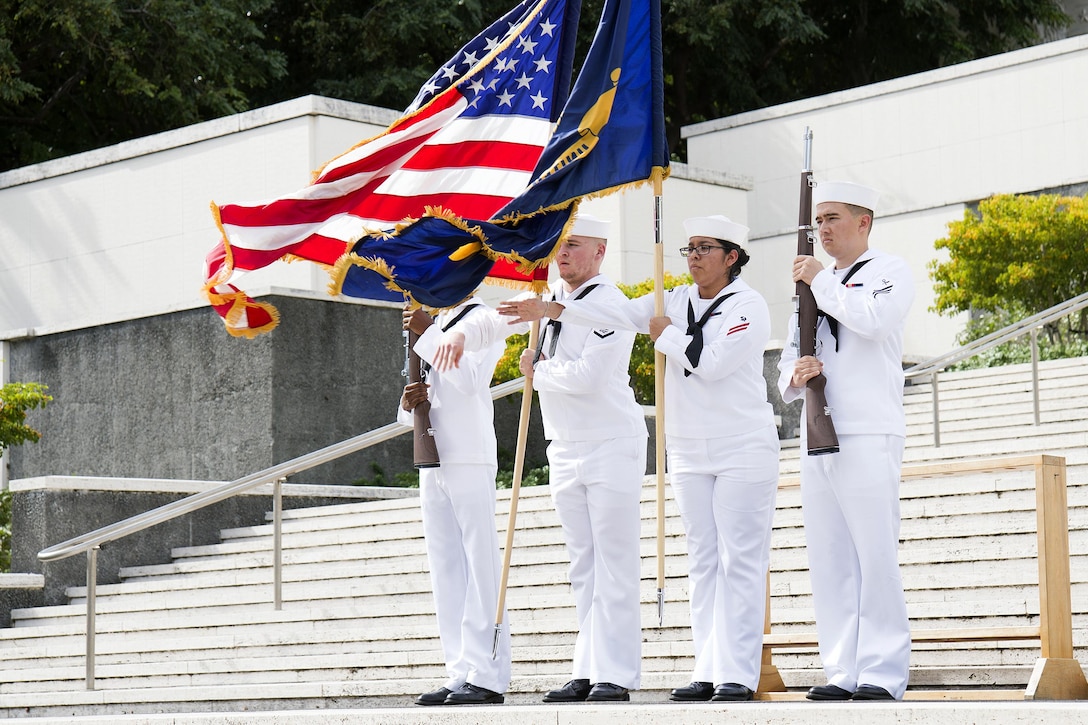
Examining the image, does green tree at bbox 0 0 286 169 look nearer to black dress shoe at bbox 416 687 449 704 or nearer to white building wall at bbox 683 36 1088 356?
white building wall at bbox 683 36 1088 356

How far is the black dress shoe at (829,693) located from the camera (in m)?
6.51

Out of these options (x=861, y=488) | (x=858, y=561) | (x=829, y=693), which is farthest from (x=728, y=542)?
(x=829, y=693)

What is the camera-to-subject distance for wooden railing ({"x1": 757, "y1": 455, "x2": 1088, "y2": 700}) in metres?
6.45

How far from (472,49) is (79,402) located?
10.2 metres

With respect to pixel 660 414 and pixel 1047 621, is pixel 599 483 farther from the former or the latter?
pixel 1047 621

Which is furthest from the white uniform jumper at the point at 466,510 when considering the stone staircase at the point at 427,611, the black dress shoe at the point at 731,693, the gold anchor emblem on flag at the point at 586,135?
the black dress shoe at the point at 731,693

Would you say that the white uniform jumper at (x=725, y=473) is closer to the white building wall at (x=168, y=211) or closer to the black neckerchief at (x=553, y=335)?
the black neckerchief at (x=553, y=335)

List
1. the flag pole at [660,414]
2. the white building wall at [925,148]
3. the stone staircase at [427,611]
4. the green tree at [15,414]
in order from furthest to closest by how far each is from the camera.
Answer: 1. the white building wall at [925,148]
2. the green tree at [15,414]
3. the stone staircase at [427,611]
4. the flag pole at [660,414]

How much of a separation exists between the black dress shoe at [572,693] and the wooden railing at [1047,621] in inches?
→ 29.3

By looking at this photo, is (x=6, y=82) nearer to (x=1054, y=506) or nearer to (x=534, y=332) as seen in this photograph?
(x=534, y=332)

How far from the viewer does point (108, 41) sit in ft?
76.1

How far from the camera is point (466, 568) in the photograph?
7789mm

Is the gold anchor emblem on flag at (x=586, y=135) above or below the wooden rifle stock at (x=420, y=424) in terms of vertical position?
above

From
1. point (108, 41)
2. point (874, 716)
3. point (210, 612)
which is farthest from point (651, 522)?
point (108, 41)
